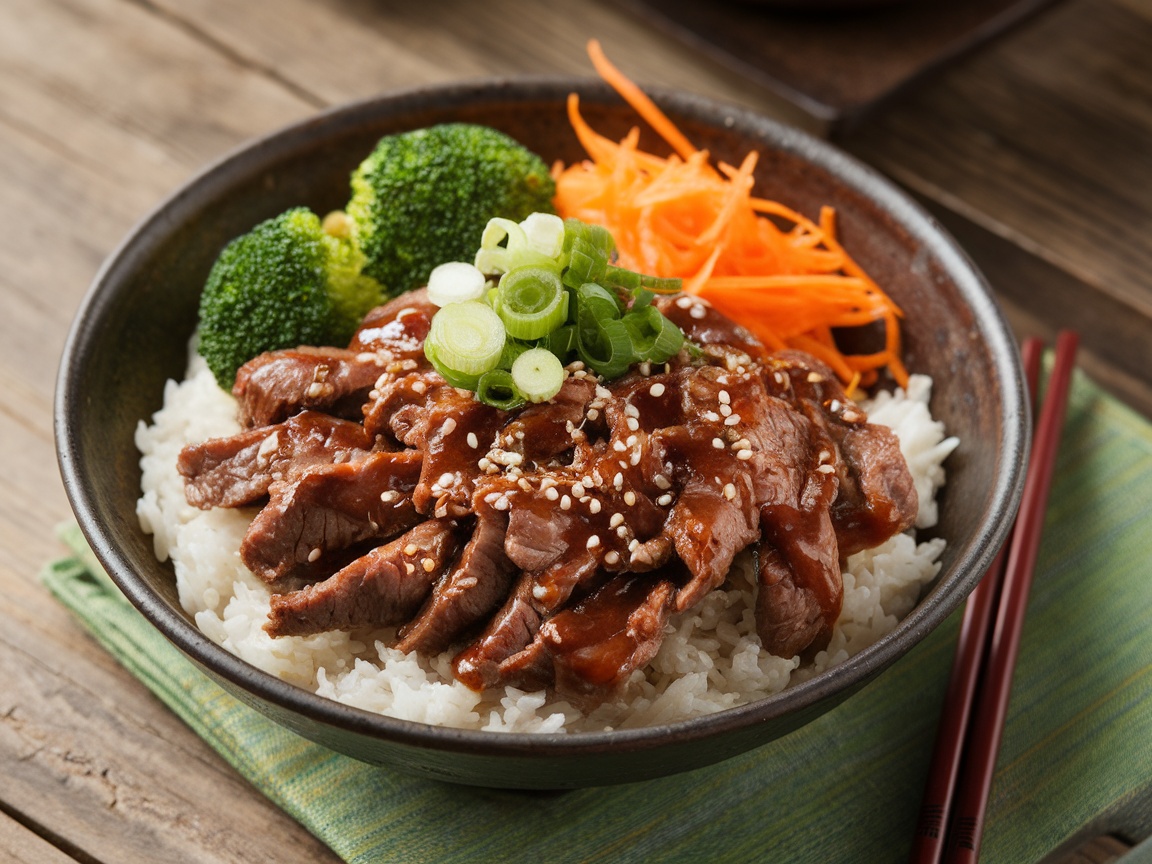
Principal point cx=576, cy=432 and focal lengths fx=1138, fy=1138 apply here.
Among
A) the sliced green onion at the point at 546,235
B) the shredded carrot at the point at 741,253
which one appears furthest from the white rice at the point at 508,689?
the sliced green onion at the point at 546,235

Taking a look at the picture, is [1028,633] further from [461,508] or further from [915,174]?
[915,174]

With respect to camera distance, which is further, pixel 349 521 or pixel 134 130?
pixel 134 130

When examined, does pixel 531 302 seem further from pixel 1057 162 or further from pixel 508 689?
pixel 1057 162

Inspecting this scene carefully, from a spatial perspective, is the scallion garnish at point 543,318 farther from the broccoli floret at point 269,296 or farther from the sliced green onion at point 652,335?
the broccoli floret at point 269,296

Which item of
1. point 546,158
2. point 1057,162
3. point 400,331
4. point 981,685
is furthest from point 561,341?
point 1057,162

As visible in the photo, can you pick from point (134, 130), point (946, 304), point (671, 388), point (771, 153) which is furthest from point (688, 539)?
point (134, 130)
